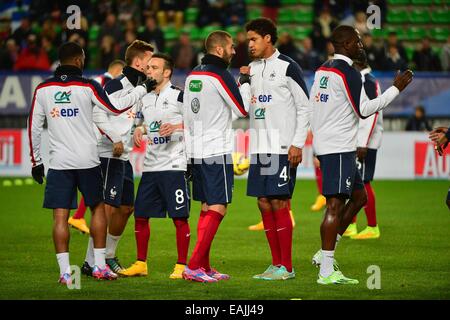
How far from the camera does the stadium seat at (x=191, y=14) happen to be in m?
26.5

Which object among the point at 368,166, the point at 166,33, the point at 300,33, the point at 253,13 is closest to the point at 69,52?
the point at 368,166

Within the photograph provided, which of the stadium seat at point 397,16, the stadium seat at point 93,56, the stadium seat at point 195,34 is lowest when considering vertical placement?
the stadium seat at point 93,56

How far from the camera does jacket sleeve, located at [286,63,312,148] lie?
9.53m

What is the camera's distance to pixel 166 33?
84.2ft

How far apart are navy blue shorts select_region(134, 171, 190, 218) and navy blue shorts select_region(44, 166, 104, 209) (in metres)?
0.48

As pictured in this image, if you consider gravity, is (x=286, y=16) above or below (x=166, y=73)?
above

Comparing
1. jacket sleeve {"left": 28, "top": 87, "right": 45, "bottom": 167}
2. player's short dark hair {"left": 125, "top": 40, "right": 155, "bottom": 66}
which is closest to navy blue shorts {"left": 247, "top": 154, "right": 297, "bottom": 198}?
player's short dark hair {"left": 125, "top": 40, "right": 155, "bottom": 66}

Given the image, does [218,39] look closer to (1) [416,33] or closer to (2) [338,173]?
(2) [338,173]

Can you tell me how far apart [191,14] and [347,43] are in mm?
17500

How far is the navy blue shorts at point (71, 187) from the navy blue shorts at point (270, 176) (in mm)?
1477

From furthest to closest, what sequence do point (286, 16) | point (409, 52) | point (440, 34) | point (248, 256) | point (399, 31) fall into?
point (286, 16) < point (399, 31) < point (440, 34) < point (409, 52) < point (248, 256)

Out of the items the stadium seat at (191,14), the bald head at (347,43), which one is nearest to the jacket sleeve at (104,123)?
the bald head at (347,43)

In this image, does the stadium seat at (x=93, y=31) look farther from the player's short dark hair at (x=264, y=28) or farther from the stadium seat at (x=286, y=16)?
the player's short dark hair at (x=264, y=28)
